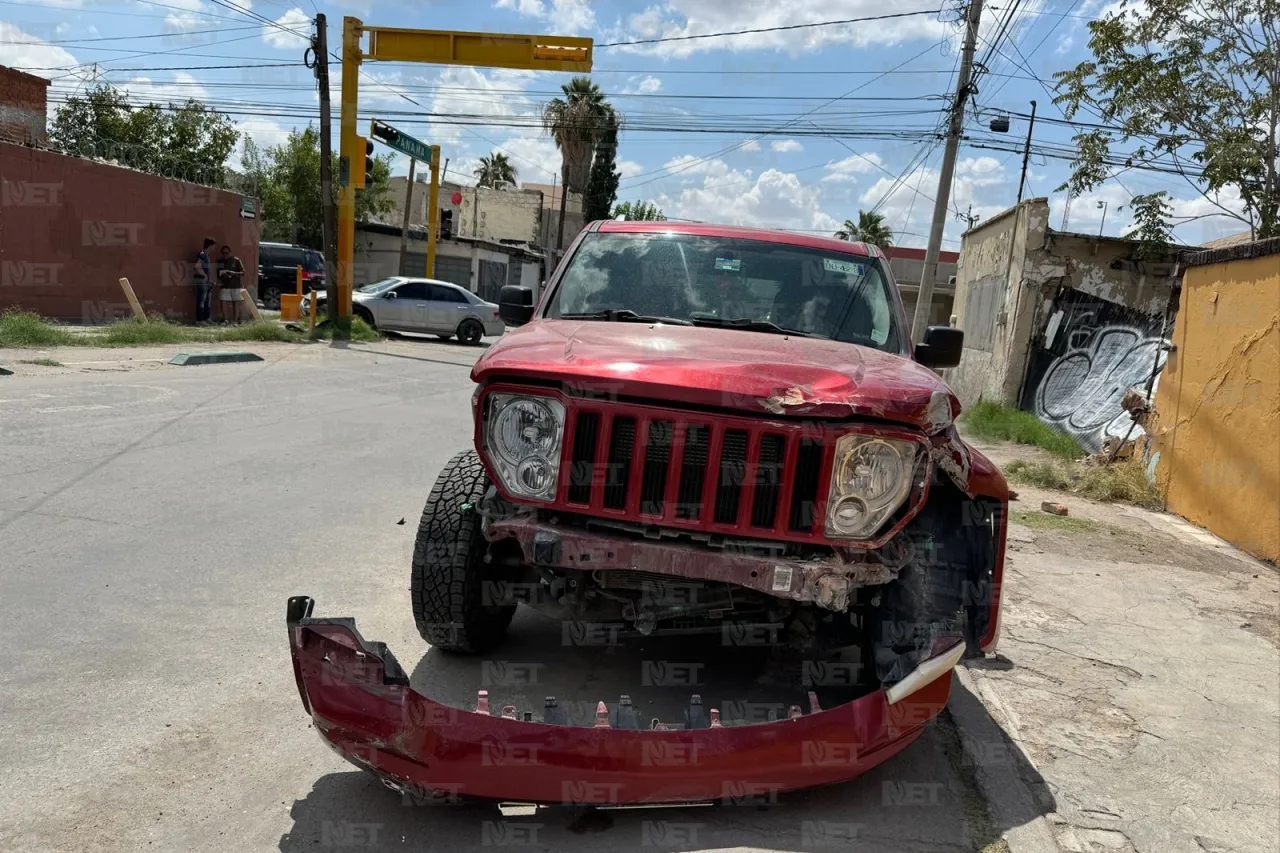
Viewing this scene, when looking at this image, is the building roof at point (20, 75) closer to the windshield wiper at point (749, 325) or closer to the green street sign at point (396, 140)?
the green street sign at point (396, 140)

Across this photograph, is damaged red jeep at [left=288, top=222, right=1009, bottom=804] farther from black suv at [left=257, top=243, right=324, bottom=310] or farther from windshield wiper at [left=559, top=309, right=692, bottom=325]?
black suv at [left=257, top=243, right=324, bottom=310]

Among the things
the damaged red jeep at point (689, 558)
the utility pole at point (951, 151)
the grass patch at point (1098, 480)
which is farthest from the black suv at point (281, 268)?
the damaged red jeep at point (689, 558)

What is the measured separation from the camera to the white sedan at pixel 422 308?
2220 cm

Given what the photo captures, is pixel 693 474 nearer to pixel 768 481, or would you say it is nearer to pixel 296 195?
pixel 768 481

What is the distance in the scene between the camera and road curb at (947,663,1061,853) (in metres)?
2.96

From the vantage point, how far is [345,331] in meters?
20.2

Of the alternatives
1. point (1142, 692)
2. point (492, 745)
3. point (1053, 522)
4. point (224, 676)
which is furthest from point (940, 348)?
point (1053, 522)

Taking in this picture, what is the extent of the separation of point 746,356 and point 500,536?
3.40 feet

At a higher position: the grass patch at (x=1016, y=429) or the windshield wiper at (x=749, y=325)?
the windshield wiper at (x=749, y=325)

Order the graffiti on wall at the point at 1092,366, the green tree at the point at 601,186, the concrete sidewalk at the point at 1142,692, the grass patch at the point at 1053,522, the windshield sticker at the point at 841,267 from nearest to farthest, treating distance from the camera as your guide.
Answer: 1. the concrete sidewalk at the point at 1142,692
2. the windshield sticker at the point at 841,267
3. the grass patch at the point at 1053,522
4. the graffiti on wall at the point at 1092,366
5. the green tree at the point at 601,186

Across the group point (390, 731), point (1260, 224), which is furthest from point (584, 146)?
point (390, 731)

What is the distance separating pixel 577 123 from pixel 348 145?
72.7 feet

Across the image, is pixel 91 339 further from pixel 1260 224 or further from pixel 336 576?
pixel 1260 224

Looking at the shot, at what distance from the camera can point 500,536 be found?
3170 mm
